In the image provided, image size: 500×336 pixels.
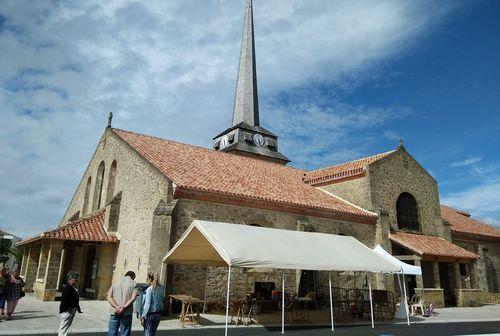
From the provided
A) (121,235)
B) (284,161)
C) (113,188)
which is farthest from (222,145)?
(121,235)

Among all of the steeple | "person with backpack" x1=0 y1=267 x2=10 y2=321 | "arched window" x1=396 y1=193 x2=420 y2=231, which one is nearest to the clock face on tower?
the steeple

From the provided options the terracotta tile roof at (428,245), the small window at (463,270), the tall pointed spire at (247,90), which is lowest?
the small window at (463,270)

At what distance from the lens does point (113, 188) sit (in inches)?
765

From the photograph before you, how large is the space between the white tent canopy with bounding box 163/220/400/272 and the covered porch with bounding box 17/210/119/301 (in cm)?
676

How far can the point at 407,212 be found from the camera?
22.1 m

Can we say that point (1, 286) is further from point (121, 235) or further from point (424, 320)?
point (424, 320)

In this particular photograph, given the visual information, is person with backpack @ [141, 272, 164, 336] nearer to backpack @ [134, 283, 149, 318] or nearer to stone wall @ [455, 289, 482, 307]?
backpack @ [134, 283, 149, 318]

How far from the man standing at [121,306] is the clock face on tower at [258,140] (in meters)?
29.1

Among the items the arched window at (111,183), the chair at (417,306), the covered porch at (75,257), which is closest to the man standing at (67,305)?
the covered porch at (75,257)

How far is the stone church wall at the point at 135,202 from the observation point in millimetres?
14195

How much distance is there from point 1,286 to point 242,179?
1019 cm

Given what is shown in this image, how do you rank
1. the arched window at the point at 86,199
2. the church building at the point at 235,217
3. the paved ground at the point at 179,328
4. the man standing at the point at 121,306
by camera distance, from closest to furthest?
1. the man standing at the point at 121,306
2. the paved ground at the point at 179,328
3. the church building at the point at 235,217
4. the arched window at the point at 86,199

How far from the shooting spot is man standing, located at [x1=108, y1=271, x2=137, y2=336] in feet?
22.0

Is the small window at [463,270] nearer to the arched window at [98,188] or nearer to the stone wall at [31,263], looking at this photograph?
the arched window at [98,188]
